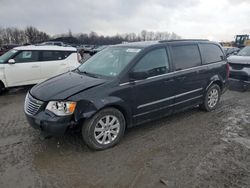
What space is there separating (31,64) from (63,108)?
5180 millimetres

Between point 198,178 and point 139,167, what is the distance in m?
0.82

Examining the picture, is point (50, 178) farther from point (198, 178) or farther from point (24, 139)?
point (198, 178)

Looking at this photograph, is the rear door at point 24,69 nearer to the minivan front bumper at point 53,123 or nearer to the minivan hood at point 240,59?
the minivan front bumper at point 53,123

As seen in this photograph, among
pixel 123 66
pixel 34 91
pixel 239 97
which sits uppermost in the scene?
pixel 123 66

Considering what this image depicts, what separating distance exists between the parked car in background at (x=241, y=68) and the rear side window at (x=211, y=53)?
8.46 feet

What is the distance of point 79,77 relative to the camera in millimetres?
4035

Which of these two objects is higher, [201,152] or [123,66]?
[123,66]

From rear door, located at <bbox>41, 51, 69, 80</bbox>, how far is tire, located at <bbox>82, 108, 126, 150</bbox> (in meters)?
5.23

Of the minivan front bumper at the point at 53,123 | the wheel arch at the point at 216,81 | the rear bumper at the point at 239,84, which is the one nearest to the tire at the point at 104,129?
the minivan front bumper at the point at 53,123

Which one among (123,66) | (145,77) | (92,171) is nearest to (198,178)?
(92,171)

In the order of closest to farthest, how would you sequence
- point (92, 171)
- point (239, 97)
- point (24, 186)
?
point (24, 186), point (92, 171), point (239, 97)

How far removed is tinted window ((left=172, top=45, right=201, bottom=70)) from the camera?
4539 mm

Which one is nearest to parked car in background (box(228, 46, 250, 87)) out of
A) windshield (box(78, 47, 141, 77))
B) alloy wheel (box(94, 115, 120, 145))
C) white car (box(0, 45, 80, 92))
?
windshield (box(78, 47, 141, 77))

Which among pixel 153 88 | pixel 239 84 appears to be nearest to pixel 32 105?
pixel 153 88
